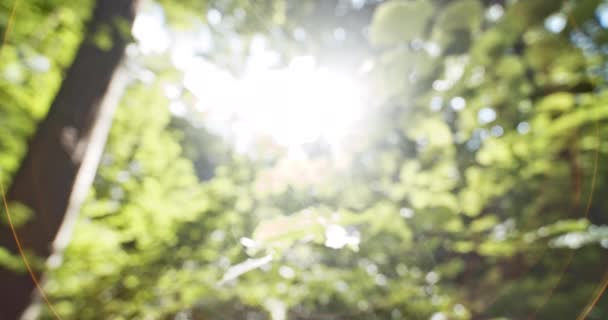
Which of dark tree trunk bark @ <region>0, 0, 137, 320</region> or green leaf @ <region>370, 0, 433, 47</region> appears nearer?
dark tree trunk bark @ <region>0, 0, 137, 320</region>

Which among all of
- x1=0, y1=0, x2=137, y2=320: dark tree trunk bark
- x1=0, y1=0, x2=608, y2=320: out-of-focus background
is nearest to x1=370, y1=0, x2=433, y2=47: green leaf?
x1=0, y1=0, x2=608, y2=320: out-of-focus background

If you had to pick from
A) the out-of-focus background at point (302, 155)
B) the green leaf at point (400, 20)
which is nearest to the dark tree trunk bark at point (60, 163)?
the out-of-focus background at point (302, 155)

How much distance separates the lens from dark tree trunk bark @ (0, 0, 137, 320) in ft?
4.03

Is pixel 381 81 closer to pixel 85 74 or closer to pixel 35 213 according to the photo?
pixel 85 74

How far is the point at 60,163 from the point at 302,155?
158 cm

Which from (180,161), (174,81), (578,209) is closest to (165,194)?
(180,161)

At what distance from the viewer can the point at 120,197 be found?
93.7 inches

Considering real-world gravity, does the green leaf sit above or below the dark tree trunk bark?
above

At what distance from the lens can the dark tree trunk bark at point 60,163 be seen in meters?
1.23

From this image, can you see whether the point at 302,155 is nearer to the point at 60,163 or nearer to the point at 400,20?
the point at 400,20

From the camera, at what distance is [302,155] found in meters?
2.58

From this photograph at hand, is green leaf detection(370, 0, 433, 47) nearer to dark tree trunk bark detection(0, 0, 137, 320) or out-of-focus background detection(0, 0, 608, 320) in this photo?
out-of-focus background detection(0, 0, 608, 320)

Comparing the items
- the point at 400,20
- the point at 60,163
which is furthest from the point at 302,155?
the point at 60,163

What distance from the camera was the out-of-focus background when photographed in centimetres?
138
